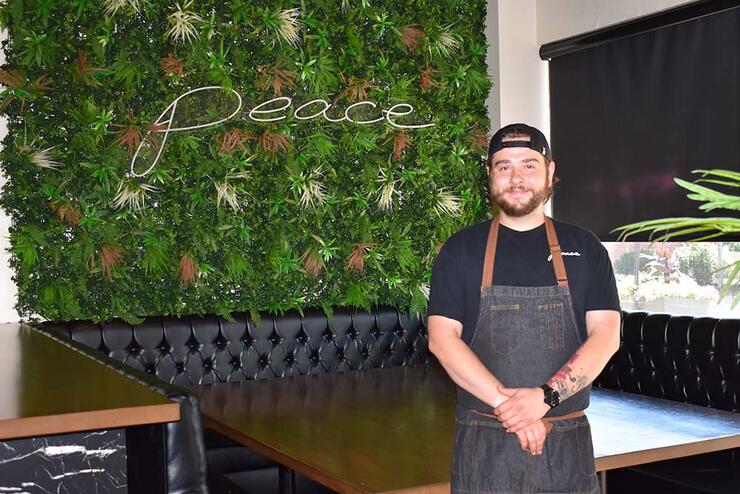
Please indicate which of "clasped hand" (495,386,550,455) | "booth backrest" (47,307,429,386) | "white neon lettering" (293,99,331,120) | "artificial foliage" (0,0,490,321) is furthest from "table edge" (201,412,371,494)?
"white neon lettering" (293,99,331,120)

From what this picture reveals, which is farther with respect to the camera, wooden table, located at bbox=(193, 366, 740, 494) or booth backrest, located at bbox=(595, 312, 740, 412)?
booth backrest, located at bbox=(595, 312, 740, 412)

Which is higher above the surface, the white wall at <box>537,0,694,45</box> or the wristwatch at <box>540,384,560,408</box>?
the white wall at <box>537,0,694,45</box>

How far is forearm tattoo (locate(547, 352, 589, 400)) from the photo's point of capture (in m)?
2.48

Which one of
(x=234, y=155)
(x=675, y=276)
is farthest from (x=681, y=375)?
(x=234, y=155)

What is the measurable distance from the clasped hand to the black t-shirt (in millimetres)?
250

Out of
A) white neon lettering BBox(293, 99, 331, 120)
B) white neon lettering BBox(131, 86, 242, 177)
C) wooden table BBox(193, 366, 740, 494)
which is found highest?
white neon lettering BBox(293, 99, 331, 120)

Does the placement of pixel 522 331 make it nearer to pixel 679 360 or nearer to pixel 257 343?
pixel 679 360

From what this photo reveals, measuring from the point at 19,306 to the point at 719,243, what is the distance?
3.77m

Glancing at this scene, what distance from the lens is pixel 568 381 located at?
2.49 meters

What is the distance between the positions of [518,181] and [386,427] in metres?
1.42

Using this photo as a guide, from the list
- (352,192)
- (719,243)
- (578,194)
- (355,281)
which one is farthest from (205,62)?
(719,243)

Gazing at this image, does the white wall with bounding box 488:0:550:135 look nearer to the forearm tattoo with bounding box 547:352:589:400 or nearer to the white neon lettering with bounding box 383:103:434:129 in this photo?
the white neon lettering with bounding box 383:103:434:129

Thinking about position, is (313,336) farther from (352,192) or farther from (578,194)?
(578,194)

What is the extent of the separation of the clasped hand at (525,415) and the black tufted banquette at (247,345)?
8.67 ft
